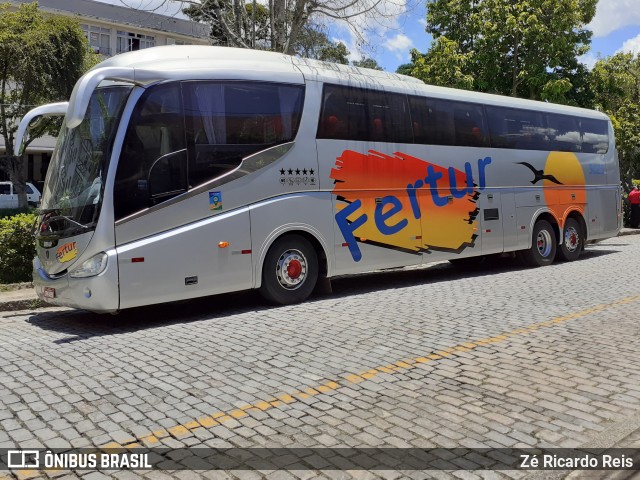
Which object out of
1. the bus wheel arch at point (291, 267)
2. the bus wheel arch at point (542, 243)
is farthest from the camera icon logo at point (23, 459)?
the bus wheel arch at point (542, 243)

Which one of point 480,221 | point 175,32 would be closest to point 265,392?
point 480,221

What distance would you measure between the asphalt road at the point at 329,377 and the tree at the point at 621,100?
1722cm

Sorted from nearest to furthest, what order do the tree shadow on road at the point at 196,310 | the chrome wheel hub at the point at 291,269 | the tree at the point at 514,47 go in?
1. the tree shadow on road at the point at 196,310
2. the chrome wheel hub at the point at 291,269
3. the tree at the point at 514,47

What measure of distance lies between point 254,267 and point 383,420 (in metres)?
4.65

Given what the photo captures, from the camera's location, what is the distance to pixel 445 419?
466 cm

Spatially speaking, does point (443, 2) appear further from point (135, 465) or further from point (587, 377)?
point (135, 465)

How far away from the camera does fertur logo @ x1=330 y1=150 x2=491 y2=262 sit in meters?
10.2

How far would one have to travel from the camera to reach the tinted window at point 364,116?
1002 cm

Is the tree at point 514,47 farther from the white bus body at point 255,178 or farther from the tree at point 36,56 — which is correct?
the tree at point 36,56

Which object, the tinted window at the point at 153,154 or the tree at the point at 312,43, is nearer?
the tinted window at the point at 153,154

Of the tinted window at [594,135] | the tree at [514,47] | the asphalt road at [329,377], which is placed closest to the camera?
the asphalt road at [329,377]

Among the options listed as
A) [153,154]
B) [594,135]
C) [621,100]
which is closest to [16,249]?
[153,154]

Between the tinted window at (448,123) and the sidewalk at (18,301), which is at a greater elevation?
the tinted window at (448,123)

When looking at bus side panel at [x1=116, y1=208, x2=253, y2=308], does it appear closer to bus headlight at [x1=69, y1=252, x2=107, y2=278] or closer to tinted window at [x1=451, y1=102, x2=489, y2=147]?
bus headlight at [x1=69, y1=252, x2=107, y2=278]
